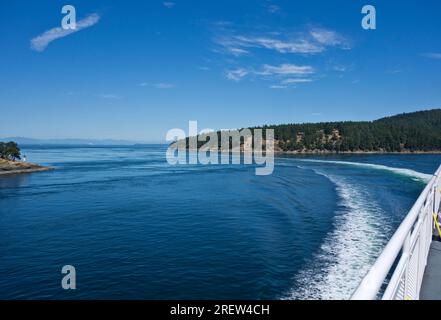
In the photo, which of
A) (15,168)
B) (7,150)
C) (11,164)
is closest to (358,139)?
(15,168)

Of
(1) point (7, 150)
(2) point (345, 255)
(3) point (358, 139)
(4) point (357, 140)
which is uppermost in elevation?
(3) point (358, 139)

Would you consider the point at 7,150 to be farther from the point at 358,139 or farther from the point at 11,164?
the point at 358,139

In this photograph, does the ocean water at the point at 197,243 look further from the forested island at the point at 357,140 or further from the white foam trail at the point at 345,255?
the forested island at the point at 357,140

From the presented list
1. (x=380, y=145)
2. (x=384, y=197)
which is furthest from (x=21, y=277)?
(x=380, y=145)

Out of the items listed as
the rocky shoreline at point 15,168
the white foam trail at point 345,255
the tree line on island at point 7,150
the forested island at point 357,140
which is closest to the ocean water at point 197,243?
the white foam trail at point 345,255

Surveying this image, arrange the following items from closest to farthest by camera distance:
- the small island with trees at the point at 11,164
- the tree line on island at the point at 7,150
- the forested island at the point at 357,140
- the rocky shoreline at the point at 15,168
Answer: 1. the rocky shoreline at the point at 15,168
2. the small island with trees at the point at 11,164
3. the tree line on island at the point at 7,150
4. the forested island at the point at 357,140

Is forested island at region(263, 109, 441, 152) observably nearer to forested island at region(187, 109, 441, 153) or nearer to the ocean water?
forested island at region(187, 109, 441, 153)

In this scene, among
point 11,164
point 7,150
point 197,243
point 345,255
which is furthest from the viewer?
point 7,150
